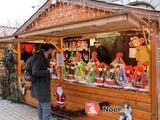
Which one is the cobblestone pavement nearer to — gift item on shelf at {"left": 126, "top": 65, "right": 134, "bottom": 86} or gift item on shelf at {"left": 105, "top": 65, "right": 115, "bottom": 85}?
gift item on shelf at {"left": 105, "top": 65, "right": 115, "bottom": 85}

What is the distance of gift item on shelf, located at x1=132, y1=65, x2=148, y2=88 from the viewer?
19.5ft

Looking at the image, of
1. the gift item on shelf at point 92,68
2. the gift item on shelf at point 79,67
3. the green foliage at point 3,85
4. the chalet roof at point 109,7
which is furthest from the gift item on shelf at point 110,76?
the green foliage at point 3,85

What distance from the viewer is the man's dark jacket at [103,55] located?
7.02 metres

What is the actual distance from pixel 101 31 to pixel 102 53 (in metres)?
0.64

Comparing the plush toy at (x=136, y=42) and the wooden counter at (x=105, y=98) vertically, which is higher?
the plush toy at (x=136, y=42)

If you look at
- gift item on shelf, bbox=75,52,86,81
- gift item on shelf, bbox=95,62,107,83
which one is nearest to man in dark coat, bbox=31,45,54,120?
gift item on shelf, bbox=95,62,107,83

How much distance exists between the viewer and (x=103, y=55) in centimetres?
712

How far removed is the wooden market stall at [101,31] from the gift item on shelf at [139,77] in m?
Result: 0.12

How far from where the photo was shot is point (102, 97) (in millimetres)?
6762

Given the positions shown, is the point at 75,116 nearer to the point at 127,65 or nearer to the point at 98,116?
the point at 98,116

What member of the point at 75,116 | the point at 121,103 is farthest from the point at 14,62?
the point at 121,103

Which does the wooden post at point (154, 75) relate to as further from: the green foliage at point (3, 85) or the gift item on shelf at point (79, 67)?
the green foliage at point (3, 85)

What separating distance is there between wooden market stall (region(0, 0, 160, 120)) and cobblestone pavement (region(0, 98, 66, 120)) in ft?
2.68

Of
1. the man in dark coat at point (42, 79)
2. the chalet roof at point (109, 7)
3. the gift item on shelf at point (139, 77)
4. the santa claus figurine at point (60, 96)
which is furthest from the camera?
the santa claus figurine at point (60, 96)
